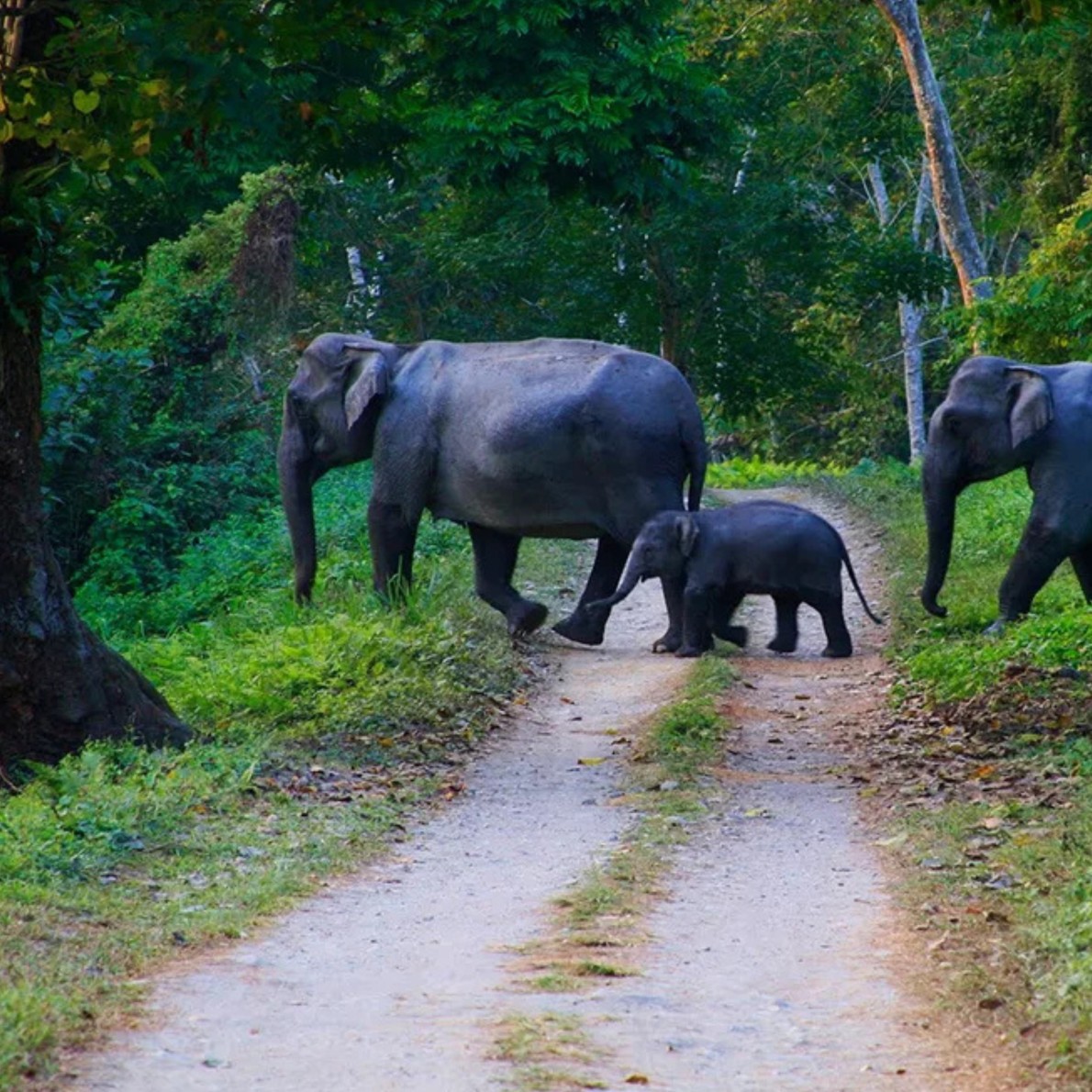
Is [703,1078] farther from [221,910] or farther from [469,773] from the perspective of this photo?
[469,773]

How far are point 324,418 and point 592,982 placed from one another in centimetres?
909

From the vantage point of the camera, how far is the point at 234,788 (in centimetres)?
888

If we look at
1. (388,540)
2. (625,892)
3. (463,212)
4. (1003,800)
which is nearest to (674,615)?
(388,540)

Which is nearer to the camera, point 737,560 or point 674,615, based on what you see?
point 737,560

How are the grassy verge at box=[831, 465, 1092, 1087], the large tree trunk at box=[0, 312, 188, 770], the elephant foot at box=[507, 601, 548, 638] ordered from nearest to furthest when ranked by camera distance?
the grassy verge at box=[831, 465, 1092, 1087]
the large tree trunk at box=[0, 312, 188, 770]
the elephant foot at box=[507, 601, 548, 638]

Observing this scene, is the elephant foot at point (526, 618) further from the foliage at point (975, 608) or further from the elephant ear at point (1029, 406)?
the elephant ear at point (1029, 406)

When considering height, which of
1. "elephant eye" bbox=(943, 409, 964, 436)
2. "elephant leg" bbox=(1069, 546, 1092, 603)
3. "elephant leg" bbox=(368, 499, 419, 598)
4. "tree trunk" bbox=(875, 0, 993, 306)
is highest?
"tree trunk" bbox=(875, 0, 993, 306)

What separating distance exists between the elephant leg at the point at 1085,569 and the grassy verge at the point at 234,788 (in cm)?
374

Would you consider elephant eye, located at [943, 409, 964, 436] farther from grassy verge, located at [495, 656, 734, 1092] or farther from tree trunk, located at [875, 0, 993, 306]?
tree trunk, located at [875, 0, 993, 306]

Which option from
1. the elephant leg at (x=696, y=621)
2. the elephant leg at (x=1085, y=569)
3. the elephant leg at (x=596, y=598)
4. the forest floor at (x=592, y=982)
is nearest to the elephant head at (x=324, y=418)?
the elephant leg at (x=596, y=598)

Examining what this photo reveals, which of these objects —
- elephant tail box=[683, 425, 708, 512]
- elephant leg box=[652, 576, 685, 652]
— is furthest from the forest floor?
elephant tail box=[683, 425, 708, 512]

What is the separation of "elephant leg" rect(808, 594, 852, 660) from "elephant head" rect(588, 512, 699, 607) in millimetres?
906

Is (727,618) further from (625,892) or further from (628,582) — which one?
(625,892)

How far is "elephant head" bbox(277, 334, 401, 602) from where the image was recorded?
14.2m
